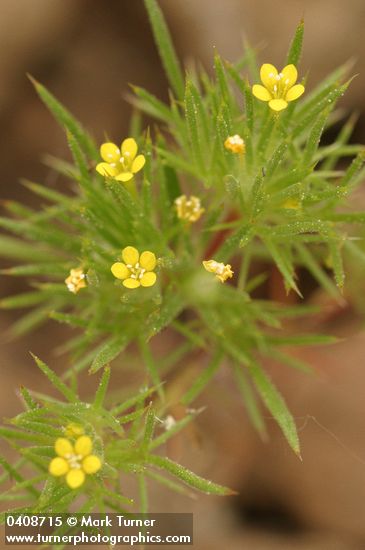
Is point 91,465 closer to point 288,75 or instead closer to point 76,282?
point 76,282

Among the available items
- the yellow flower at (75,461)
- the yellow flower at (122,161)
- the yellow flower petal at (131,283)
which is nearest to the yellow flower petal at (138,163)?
the yellow flower at (122,161)

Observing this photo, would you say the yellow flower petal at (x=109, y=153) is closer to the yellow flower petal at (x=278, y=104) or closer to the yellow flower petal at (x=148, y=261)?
the yellow flower petal at (x=148, y=261)

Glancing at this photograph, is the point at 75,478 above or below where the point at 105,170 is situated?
below

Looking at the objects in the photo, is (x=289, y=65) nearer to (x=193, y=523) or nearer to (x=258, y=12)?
(x=258, y=12)

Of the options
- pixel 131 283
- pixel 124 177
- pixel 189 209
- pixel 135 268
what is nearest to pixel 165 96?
pixel 189 209

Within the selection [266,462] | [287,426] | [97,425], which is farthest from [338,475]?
[97,425]

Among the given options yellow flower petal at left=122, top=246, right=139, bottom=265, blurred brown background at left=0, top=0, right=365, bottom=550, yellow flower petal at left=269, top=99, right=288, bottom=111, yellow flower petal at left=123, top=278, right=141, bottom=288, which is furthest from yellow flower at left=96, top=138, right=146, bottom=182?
blurred brown background at left=0, top=0, right=365, bottom=550
